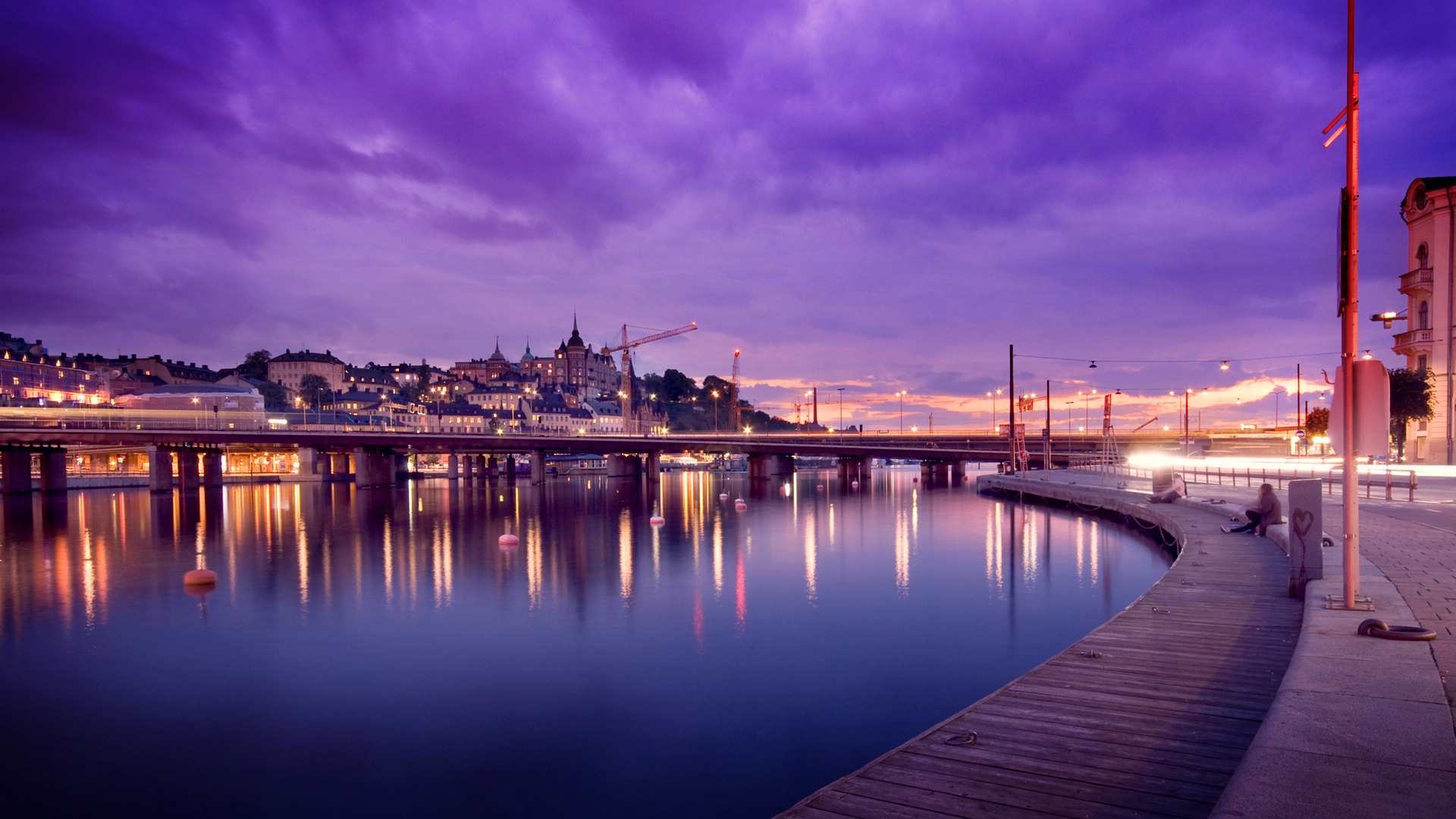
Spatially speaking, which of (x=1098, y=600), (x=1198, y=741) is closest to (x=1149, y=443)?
(x=1098, y=600)

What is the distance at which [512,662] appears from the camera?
19094 mm

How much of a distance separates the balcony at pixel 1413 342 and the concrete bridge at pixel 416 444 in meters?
27.7

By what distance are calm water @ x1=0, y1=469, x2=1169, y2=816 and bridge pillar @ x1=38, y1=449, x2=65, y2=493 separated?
62.8m

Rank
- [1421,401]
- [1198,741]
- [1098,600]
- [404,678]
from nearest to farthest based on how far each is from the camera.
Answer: [1198,741], [404,678], [1098,600], [1421,401]

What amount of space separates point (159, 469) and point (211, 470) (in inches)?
400

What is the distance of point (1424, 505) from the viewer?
30.7 m

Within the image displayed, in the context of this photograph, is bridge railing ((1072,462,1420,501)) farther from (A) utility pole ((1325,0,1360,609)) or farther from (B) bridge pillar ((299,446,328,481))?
(B) bridge pillar ((299,446,328,481))

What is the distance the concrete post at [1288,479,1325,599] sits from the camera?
13.7 m

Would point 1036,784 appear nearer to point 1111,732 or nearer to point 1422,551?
point 1111,732

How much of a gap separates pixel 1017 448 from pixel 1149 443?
31942mm

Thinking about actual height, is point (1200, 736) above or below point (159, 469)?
above

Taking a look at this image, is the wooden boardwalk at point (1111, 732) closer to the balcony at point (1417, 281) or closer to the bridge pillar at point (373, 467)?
the balcony at point (1417, 281)

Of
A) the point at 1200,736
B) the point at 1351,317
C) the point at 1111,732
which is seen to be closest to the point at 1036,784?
the point at 1111,732

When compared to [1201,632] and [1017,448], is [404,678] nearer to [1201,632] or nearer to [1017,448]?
[1201,632]
